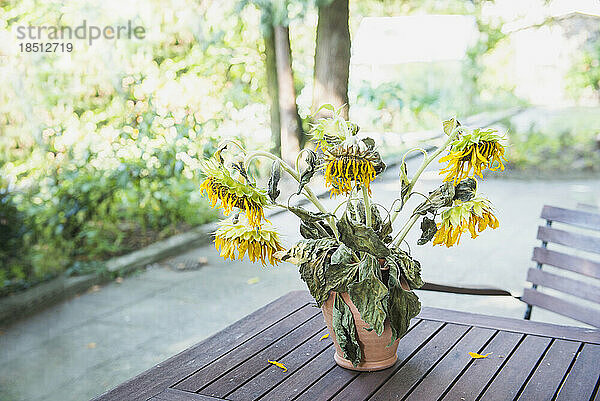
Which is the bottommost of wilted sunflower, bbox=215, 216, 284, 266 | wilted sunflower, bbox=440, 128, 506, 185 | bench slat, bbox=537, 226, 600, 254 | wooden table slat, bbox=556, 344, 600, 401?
wooden table slat, bbox=556, 344, 600, 401

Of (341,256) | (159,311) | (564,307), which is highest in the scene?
(341,256)

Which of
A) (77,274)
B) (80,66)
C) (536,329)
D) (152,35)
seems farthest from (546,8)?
(536,329)

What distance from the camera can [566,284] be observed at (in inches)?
83.0

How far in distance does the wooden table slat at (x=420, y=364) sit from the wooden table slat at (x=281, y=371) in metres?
0.21

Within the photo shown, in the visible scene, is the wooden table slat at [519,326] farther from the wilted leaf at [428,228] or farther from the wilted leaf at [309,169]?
the wilted leaf at [309,169]

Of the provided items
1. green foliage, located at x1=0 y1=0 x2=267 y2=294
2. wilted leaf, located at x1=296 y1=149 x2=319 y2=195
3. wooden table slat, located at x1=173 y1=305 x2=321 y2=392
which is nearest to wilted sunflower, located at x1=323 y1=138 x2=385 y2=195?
wilted leaf, located at x1=296 y1=149 x2=319 y2=195

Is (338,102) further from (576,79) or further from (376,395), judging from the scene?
(576,79)

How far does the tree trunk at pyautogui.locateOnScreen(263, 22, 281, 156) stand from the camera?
6.02 meters

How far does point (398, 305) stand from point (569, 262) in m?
1.02

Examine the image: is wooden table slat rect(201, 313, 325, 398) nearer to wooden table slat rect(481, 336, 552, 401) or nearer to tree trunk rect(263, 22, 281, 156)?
wooden table slat rect(481, 336, 552, 401)

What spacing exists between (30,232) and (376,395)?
312 centimetres

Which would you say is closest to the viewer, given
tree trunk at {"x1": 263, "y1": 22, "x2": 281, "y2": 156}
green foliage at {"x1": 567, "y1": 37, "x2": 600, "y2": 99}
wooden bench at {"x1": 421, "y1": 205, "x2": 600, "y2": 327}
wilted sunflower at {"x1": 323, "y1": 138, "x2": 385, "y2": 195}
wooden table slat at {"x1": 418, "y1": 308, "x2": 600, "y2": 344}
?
wilted sunflower at {"x1": 323, "y1": 138, "x2": 385, "y2": 195}

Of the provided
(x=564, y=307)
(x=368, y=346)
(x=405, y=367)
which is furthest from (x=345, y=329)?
(x=564, y=307)

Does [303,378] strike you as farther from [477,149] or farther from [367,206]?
[477,149]
